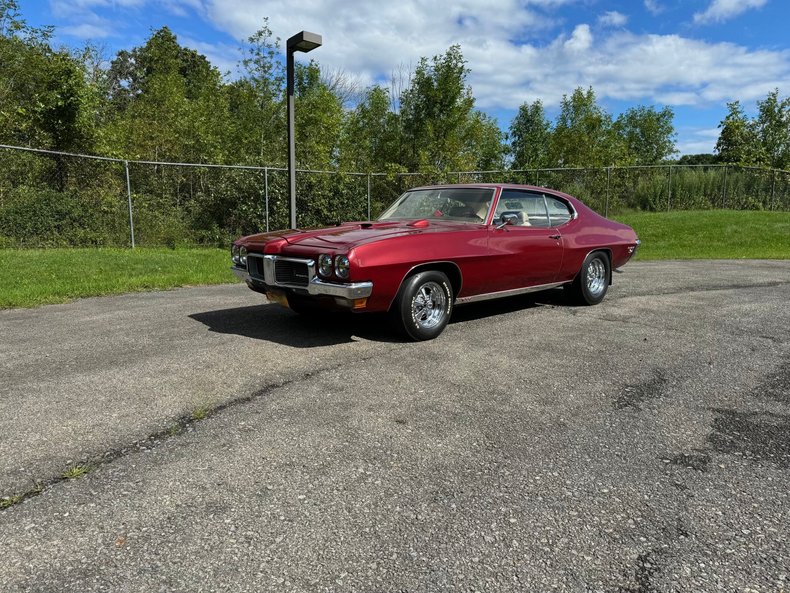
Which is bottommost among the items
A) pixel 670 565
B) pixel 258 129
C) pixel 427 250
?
pixel 670 565

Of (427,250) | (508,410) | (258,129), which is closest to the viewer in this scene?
(508,410)

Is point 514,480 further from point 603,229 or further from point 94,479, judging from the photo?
point 603,229

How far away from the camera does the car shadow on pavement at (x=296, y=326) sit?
5.27m

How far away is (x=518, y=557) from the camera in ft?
6.78

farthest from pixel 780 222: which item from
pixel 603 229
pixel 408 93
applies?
pixel 603 229

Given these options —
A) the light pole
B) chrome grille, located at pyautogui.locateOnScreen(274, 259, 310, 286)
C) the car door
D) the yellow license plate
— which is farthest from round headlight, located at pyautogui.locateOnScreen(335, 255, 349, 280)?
the light pole

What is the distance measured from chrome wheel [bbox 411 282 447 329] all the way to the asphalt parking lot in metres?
0.26

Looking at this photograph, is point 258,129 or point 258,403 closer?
point 258,403

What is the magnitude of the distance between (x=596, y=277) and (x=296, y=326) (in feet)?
13.0

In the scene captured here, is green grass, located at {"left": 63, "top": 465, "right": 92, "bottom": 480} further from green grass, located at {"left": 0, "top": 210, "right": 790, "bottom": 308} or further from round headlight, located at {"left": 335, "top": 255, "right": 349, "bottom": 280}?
green grass, located at {"left": 0, "top": 210, "right": 790, "bottom": 308}

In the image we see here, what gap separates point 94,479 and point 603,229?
6.46m

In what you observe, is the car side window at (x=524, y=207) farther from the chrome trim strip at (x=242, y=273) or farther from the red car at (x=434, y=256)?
the chrome trim strip at (x=242, y=273)

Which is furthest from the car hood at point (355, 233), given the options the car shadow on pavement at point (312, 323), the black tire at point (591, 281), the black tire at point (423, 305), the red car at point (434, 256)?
the black tire at point (591, 281)

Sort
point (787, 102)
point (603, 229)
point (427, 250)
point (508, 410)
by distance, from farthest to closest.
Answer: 1. point (787, 102)
2. point (603, 229)
3. point (427, 250)
4. point (508, 410)
